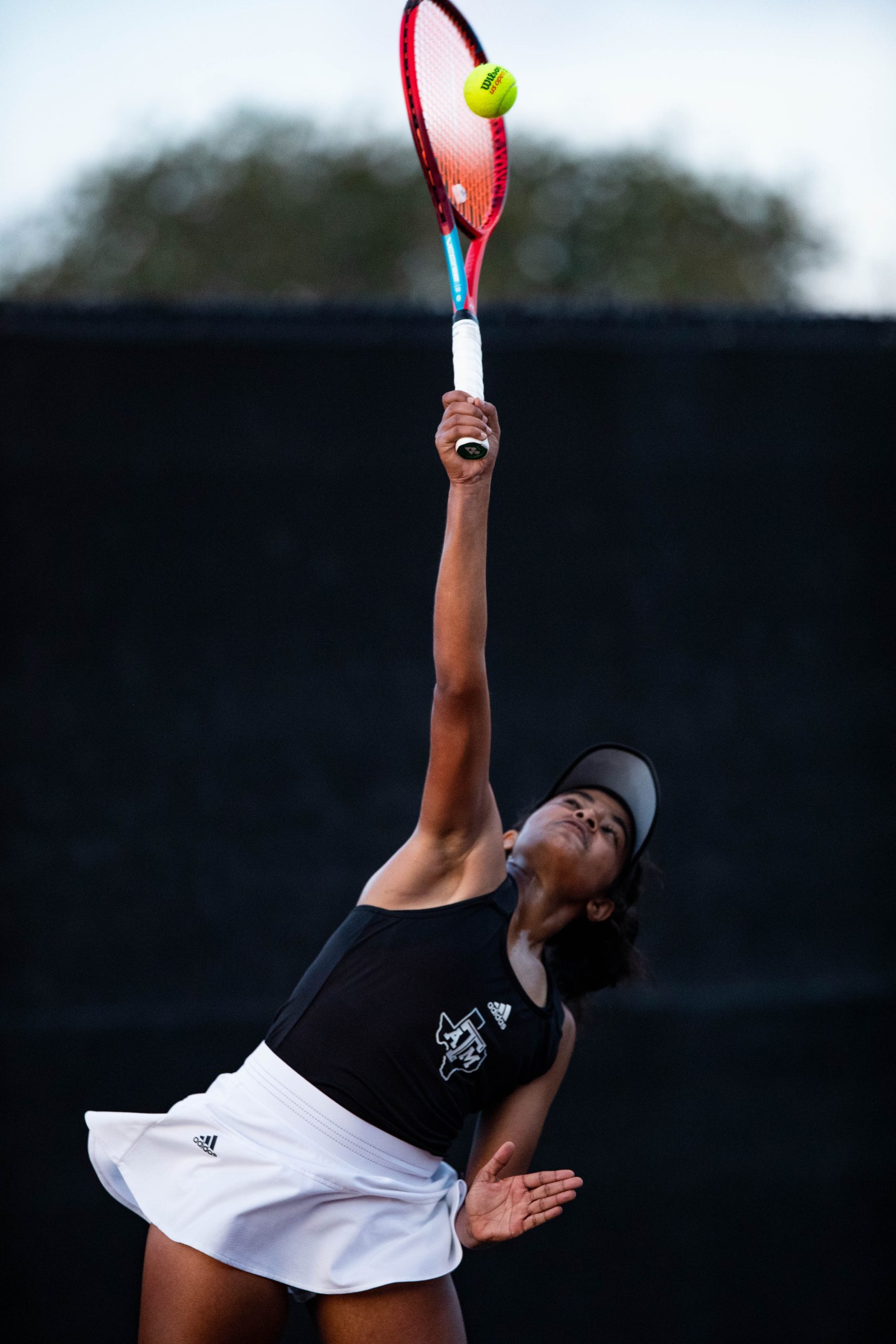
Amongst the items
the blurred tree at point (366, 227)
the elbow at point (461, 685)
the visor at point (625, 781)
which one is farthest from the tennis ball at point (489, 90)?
the blurred tree at point (366, 227)

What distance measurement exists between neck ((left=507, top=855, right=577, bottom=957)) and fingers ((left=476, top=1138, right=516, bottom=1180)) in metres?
0.29

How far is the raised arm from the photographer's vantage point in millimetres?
1534

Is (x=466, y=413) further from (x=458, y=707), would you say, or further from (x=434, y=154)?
(x=434, y=154)

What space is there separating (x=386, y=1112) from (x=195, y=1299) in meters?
0.32

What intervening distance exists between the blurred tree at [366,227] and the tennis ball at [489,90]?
29.1ft

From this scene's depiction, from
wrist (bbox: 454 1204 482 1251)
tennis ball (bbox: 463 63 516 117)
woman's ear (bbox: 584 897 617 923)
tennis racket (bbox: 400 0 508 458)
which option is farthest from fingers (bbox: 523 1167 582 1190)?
tennis ball (bbox: 463 63 516 117)

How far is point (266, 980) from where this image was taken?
2.86 meters

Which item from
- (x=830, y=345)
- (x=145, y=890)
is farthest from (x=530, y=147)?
(x=145, y=890)

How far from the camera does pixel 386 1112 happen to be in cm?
165

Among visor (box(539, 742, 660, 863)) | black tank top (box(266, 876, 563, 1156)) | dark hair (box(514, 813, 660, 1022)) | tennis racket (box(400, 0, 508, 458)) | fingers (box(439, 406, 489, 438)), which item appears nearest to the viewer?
fingers (box(439, 406, 489, 438))

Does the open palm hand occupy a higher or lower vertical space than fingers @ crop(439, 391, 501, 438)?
lower

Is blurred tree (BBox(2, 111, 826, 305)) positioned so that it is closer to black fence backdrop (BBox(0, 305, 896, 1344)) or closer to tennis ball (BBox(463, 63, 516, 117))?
black fence backdrop (BBox(0, 305, 896, 1344))

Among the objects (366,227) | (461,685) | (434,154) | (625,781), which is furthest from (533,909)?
(366,227)

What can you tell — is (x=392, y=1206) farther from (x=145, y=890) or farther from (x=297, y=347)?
(x=297, y=347)
